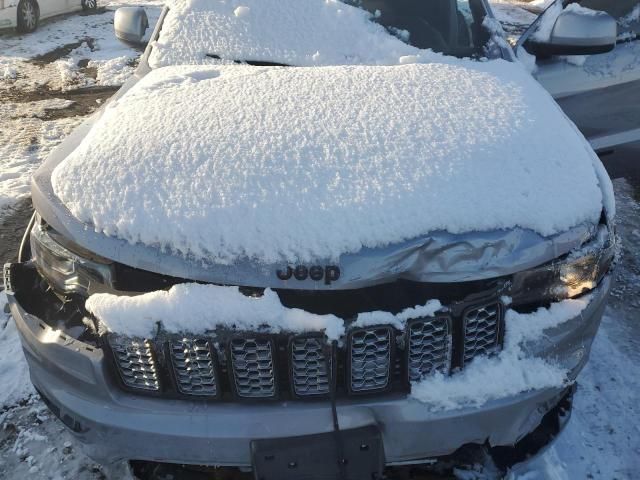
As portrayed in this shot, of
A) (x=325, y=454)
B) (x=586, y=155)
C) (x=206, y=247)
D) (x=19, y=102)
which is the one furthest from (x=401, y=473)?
(x=19, y=102)

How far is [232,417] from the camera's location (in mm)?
1797

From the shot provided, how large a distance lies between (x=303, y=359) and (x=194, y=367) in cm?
32

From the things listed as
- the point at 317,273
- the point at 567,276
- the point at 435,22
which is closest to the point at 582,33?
the point at 435,22

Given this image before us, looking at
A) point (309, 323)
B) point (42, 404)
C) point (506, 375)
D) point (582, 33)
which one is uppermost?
point (582, 33)

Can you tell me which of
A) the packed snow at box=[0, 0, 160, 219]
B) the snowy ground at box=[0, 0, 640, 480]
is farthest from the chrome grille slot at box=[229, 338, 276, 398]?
the packed snow at box=[0, 0, 160, 219]

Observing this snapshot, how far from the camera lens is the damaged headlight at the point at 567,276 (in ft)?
6.18

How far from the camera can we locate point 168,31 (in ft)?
10.5

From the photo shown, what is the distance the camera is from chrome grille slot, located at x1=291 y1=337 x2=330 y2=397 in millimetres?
1744

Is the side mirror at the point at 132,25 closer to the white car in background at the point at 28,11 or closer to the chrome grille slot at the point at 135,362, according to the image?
the chrome grille slot at the point at 135,362

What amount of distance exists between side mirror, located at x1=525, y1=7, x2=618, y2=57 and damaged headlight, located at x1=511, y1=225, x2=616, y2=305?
A: 5.02 feet

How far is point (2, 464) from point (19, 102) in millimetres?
5084

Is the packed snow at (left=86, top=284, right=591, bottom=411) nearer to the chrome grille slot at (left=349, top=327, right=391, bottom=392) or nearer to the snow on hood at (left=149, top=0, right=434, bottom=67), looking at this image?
the chrome grille slot at (left=349, top=327, right=391, bottom=392)

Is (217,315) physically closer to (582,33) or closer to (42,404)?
(42,404)

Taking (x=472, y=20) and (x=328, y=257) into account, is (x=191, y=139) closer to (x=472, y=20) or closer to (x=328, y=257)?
(x=328, y=257)
